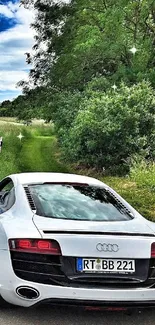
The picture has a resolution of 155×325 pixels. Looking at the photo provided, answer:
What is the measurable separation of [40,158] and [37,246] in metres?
25.8

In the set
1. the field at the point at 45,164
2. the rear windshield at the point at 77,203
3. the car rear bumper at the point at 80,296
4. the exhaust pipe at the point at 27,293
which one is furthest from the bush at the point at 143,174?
the exhaust pipe at the point at 27,293

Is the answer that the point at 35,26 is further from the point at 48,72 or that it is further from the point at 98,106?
the point at 98,106

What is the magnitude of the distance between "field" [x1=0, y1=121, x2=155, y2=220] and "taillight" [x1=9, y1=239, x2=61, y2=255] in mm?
6789

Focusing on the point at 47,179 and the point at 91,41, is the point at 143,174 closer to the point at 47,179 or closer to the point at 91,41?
the point at 47,179

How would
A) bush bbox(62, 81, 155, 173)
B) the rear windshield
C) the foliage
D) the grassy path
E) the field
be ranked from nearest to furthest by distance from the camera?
1. the rear windshield
2. the field
3. bush bbox(62, 81, 155, 173)
4. the grassy path
5. the foliage

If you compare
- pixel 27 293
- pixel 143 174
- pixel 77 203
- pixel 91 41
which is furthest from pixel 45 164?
pixel 27 293

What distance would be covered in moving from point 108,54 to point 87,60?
1628 mm

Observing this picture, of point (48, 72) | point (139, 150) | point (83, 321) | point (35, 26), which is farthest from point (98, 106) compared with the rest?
point (83, 321)

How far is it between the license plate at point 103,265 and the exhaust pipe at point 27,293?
405mm

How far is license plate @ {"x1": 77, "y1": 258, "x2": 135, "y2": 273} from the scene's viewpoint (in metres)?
4.03

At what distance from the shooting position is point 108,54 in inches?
1035

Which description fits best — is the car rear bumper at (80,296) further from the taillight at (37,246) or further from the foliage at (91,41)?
the foliage at (91,41)

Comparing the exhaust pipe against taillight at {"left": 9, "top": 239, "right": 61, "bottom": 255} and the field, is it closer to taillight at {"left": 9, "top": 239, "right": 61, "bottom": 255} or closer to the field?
taillight at {"left": 9, "top": 239, "right": 61, "bottom": 255}

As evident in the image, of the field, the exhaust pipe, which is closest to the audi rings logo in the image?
the exhaust pipe
